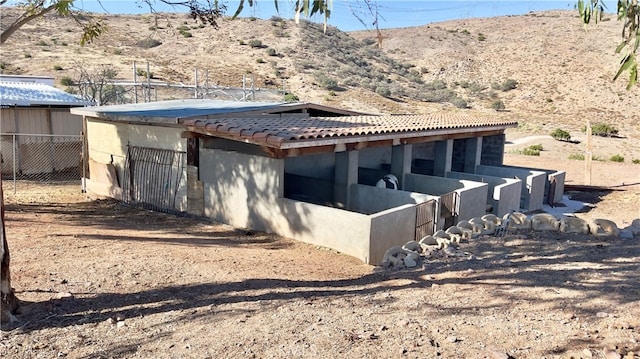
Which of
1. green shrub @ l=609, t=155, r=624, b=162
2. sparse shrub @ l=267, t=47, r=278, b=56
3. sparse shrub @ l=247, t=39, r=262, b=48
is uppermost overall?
sparse shrub @ l=247, t=39, r=262, b=48

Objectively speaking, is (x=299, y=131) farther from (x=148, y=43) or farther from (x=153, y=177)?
(x=148, y=43)

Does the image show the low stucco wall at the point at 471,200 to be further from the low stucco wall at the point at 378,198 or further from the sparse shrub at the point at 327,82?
the sparse shrub at the point at 327,82

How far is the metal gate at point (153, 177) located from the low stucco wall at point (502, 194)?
26.8ft

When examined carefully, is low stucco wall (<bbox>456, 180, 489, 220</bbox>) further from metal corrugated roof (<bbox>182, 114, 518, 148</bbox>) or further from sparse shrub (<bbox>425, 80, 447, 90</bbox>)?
sparse shrub (<bbox>425, 80, 447, 90</bbox>)

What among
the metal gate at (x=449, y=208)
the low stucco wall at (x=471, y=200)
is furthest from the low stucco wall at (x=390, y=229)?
the low stucco wall at (x=471, y=200)

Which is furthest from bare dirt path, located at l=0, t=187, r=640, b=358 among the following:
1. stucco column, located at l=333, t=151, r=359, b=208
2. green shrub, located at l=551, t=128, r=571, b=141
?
green shrub, located at l=551, t=128, r=571, b=141

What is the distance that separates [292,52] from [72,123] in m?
41.0

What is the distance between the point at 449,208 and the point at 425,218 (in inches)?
44.4

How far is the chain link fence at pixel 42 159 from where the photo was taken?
1783 centimetres

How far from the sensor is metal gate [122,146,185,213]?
13.2m

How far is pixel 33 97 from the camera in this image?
1884 centimetres

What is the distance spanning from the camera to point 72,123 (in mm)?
19297

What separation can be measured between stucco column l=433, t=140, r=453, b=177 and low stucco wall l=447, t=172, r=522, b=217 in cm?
72

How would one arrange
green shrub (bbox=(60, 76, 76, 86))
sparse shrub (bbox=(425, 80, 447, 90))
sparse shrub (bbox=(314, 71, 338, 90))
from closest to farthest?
green shrub (bbox=(60, 76, 76, 86)) → sparse shrub (bbox=(314, 71, 338, 90)) → sparse shrub (bbox=(425, 80, 447, 90))
